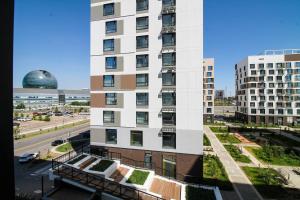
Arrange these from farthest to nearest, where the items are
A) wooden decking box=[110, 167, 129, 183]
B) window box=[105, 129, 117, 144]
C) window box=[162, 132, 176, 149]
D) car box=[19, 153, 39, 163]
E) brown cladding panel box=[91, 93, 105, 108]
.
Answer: car box=[19, 153, 39, 163] → brown cladding panel box=[91, 93, 105, 108] → window box=[105, 129, 117, 144] → window box=[162, 132, 176, 149] → wooden decking box=[110, 167, 129, 183]

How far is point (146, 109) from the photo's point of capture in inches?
935

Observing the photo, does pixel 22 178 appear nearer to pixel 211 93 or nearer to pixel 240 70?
pixel 211 93

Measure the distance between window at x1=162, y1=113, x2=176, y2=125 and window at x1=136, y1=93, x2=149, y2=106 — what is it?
274cm

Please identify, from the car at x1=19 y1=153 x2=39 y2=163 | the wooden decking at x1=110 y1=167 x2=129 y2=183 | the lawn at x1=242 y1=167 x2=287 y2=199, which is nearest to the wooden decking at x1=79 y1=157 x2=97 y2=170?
the wooden decking at x1=110 y1=167 x2=129 y2=183

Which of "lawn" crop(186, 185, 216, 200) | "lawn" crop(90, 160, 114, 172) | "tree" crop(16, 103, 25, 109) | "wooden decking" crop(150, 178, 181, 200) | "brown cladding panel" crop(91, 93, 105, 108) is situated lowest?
"lawn" crop(186, 185, 216, 200)

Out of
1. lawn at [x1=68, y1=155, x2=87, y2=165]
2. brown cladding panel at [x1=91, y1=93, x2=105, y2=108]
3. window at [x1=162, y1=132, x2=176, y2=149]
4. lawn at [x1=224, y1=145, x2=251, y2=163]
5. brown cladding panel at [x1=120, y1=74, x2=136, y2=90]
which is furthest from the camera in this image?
lawn at [x1=224, y1=145, x2=251, y2=163]

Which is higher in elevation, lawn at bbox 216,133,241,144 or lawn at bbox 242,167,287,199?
lawn at bbox 216,133,241,144

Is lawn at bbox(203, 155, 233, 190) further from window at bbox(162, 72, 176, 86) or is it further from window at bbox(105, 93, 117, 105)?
window at bbox(105, 93, 117, 105)

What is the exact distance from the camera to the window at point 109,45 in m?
25.2

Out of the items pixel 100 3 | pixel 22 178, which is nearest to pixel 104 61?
pixel 100 3

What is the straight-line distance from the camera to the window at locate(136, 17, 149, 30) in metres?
23.9

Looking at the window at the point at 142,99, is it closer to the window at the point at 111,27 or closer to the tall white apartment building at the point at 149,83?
the tall white apartment building at the point at 149,83

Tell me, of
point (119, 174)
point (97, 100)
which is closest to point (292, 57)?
point (97, 100)

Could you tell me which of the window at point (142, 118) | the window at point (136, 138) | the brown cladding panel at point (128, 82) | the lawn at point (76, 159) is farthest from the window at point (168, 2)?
the lawn at point (76, 159)
